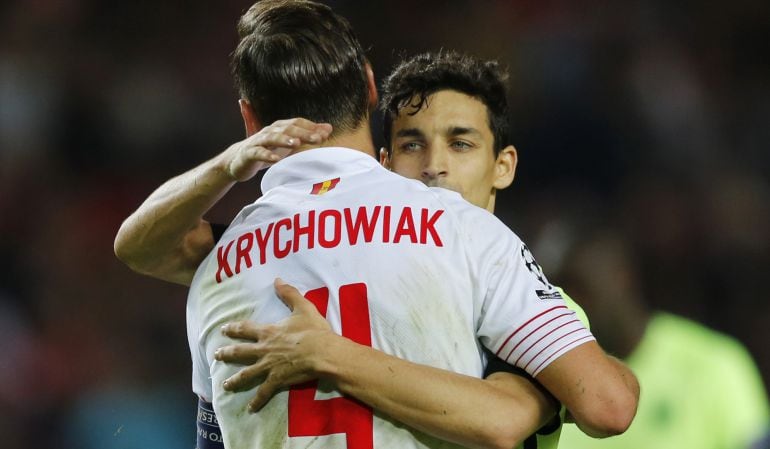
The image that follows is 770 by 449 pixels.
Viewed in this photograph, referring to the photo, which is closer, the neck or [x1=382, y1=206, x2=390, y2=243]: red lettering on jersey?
[x1=382, y1=206, x2=390, y2=243]: red lettering on jersey

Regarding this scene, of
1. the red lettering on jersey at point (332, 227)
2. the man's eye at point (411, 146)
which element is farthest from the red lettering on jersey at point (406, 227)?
the man's eye at point (411, 146)

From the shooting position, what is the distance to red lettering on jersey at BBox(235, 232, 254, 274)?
2047 millimetres

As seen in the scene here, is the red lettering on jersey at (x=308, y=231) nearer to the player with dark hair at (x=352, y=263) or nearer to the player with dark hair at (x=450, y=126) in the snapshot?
the player with dark hair at (x=352, y=263)

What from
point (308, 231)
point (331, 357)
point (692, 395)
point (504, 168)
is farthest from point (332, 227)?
point (692, 395)

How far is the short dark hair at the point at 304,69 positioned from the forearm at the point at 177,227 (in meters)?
0.19

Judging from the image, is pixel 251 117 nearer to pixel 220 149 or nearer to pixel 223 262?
pixel 223 262

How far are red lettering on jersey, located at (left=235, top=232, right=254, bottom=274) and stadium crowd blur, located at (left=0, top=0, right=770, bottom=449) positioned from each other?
8.78 feet

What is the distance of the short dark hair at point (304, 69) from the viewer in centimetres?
210

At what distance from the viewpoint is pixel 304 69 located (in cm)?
210

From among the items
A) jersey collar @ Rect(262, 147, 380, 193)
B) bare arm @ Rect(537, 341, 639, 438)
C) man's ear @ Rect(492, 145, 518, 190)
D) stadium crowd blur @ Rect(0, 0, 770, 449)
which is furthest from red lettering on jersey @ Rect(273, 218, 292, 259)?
stadium crowd blur @ Rect(0, 0, 770, 449)

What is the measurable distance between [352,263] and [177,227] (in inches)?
19.4

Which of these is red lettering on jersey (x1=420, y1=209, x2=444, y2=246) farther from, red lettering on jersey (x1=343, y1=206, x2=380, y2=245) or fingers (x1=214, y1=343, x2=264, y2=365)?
fingers (x1=214, y1=343, x2=264, y2=365)

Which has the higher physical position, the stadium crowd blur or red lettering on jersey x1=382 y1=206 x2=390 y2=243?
red lettering on jersey x1=382 y1=206 x2=390 y2=243

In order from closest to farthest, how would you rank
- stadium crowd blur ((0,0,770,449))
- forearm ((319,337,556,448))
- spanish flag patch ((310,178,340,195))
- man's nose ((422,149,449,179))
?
forearm ((319,337,556,448)) → spanish flag patch ((310,178,340,195)) → man's nose ((422,149,449,179)) → stadium crowd blur ((0,0,770,449))
